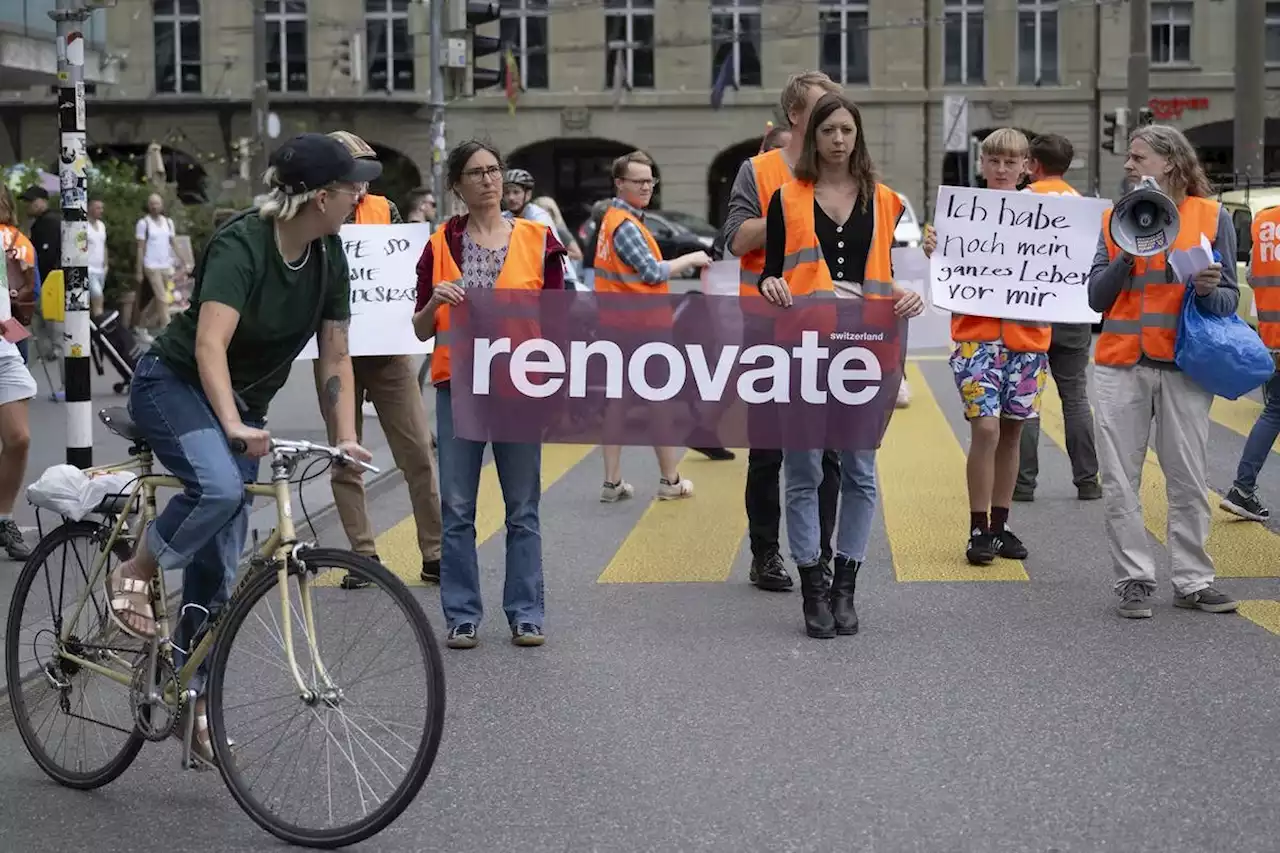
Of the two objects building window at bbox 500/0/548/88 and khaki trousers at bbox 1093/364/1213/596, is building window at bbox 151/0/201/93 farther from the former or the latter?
khaki trousers at bbox 1093/364/1213/596

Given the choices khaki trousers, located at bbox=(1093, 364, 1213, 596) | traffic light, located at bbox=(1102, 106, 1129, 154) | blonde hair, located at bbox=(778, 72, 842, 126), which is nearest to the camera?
khaki trousers, located at bbox=(1093, 364, 1213, 596)

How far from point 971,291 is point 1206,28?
44.0m

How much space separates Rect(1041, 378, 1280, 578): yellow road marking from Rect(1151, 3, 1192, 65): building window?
1616 inches

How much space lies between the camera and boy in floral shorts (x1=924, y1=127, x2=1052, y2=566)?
866 cm

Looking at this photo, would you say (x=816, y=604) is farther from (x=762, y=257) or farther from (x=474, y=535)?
(x=762, y=257)

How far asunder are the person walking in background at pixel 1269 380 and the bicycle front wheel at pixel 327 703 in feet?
20.7

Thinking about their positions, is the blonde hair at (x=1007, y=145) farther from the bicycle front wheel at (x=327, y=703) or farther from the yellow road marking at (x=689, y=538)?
the bicycle front wheel at (x=327, y=703)

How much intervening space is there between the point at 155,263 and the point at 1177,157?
17.5 metres

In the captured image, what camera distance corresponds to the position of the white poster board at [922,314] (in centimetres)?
945

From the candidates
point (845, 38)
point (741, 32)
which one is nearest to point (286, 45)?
point (741, 32)

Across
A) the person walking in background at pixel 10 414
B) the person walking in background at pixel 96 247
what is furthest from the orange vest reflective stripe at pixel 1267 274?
the person walking in background at pixel 96 247

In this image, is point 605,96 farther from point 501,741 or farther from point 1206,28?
point 501,741

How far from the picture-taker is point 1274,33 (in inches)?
2003

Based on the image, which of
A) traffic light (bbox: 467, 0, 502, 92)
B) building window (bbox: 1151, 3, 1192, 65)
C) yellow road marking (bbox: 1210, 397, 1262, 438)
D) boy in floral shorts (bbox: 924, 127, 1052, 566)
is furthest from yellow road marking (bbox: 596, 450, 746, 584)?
building window (bbox: 1151, 3, 1192, 65)
